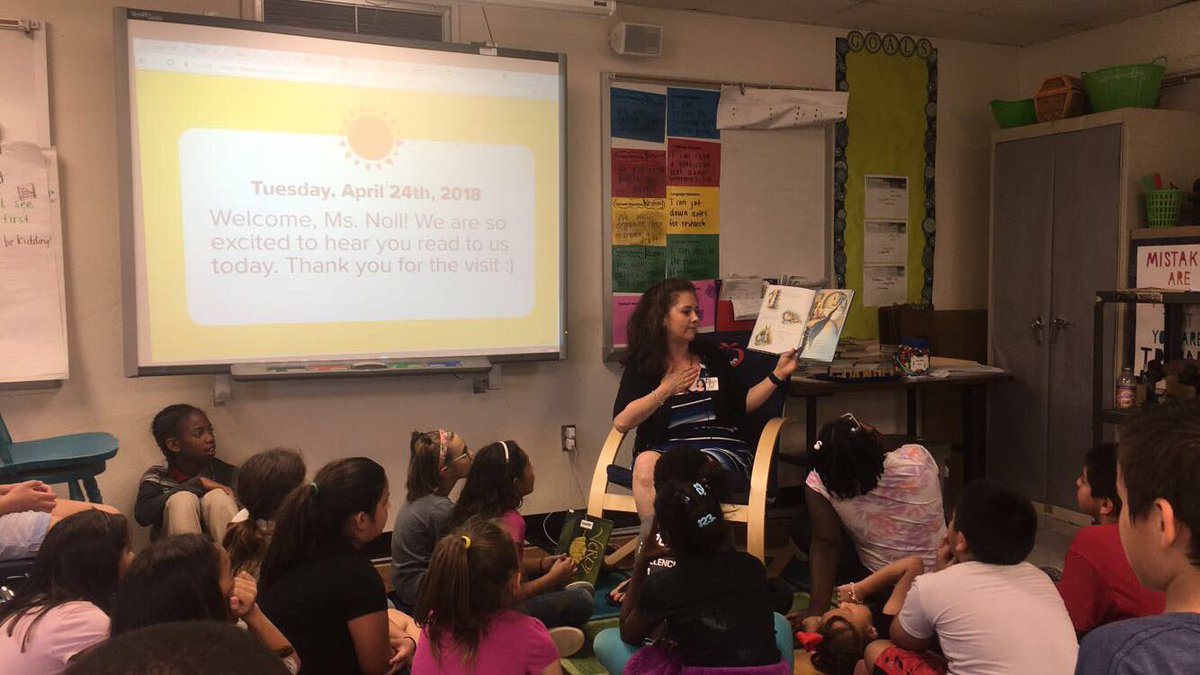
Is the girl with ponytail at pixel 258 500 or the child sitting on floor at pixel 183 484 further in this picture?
the child sitting on floor at pixel 183 484

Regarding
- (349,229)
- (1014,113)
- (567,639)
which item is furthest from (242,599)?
(1014,113)

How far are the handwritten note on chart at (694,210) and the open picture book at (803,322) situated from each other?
2.41 ft

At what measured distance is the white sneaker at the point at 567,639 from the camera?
8.52 feet

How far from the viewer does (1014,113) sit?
445 cm

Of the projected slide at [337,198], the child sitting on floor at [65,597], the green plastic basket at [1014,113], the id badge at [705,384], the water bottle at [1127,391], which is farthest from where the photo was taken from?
the green plastic basket at [1014,113]

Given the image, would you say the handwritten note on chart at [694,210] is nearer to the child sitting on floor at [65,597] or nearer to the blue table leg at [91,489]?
the blue table leg at [91,489]

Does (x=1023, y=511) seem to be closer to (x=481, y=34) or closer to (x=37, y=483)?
(x=37, y=483)

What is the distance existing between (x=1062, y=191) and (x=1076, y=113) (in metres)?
0.40

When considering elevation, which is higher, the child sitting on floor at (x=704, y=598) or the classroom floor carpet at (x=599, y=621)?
the child sitting on floor at (x=704, y=598)

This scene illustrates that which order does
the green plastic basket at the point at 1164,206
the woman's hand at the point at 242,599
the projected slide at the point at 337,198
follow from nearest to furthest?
1. the woman's hand at the point at 242,599
2. the projected slide at the point at 337,198
3. the green plastic basket at the point at 1164,206

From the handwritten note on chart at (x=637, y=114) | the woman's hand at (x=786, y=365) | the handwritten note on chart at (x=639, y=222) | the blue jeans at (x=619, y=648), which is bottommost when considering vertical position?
the blue jeans at (x=619, y=648)

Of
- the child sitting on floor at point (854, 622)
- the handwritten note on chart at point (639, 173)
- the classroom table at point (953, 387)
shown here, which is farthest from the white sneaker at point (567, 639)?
the handwritten note on chart at point (639, 173)

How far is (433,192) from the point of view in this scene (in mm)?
3539

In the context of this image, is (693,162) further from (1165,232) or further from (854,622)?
(854,622)
